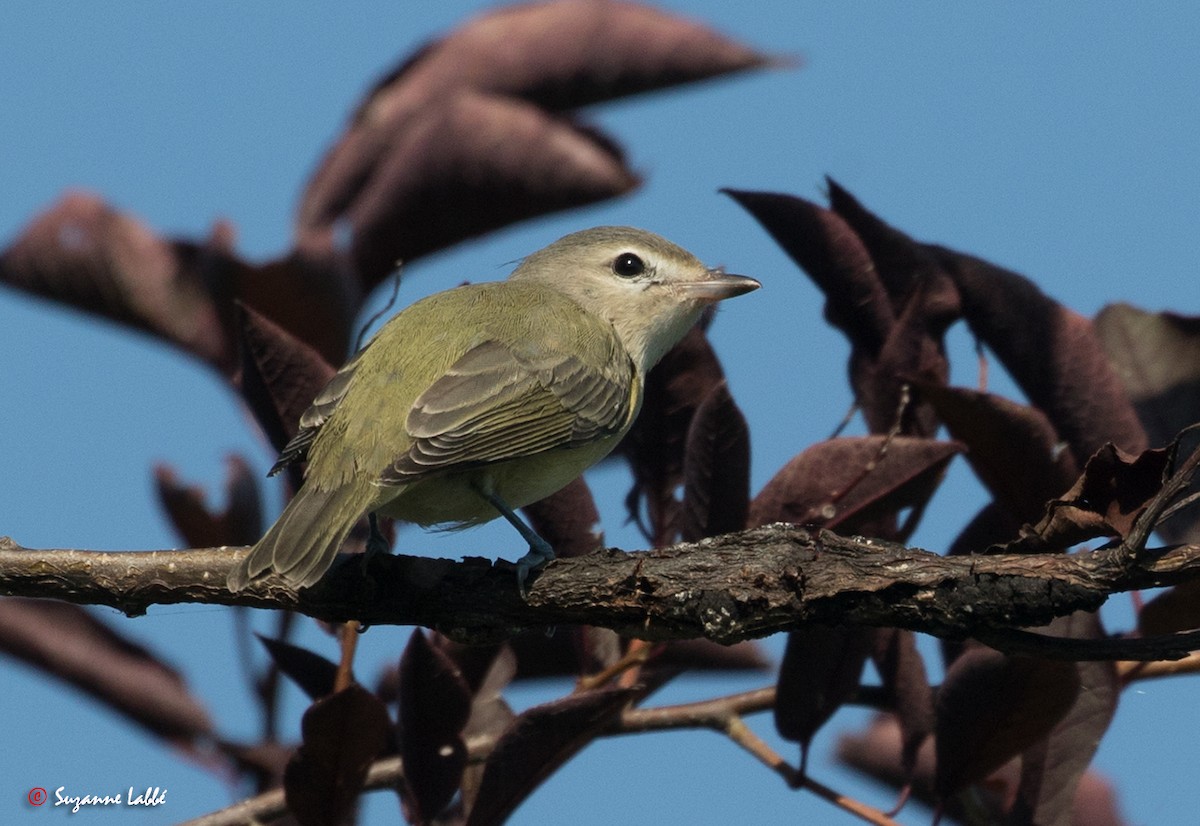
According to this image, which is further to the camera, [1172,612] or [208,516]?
[208,516]

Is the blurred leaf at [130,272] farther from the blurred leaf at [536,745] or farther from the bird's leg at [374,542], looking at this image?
the blurred leaf at [536,745]

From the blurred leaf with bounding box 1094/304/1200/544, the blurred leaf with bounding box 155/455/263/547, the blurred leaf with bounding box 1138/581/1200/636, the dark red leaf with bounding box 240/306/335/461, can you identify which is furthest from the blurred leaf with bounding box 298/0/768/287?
the blurred leaf with bounding box 1138/581/1200/636

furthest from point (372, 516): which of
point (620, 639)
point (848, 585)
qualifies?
point (848, 585)

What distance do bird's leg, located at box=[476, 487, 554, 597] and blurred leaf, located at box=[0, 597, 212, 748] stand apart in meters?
0.98

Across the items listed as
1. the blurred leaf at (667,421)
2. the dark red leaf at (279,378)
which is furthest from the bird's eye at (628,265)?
the dark red leaf at (279,378)

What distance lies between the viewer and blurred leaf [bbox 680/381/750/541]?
3.41 m

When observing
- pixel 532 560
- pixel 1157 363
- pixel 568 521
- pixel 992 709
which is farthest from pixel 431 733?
pixel 1157 363

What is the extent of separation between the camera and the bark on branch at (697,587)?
2.63 m

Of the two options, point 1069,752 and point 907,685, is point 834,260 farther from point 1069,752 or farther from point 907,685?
point 1069,752

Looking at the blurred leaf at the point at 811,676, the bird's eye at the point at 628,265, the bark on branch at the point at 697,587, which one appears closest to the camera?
the bark on branch at the point at 697,587

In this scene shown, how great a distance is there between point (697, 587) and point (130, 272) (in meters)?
2.18

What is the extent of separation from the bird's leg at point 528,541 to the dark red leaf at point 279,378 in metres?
0.53

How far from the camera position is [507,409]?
393cm

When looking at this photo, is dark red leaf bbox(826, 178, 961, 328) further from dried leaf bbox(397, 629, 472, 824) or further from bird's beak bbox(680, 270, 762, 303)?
dried leaf bbox(397, 629, 472, 824)
